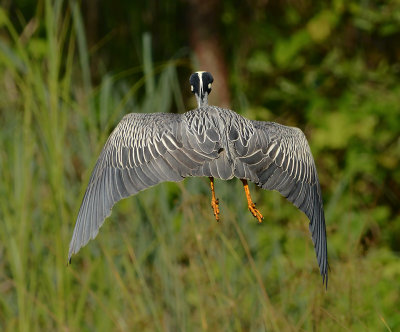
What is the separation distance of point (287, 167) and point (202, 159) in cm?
56

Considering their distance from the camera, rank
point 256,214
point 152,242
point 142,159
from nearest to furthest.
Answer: point 256,214 → point 142,159 → point 152,242

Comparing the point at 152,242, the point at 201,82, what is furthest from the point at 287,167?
the point at 152,242

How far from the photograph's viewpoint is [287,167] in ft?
8.72

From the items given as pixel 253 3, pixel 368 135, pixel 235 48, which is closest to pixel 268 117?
pixel 368 135

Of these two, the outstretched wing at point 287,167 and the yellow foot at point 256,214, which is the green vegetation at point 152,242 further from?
the yellow foot at point 256,214

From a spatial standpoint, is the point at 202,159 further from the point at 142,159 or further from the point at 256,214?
the point at 142,159

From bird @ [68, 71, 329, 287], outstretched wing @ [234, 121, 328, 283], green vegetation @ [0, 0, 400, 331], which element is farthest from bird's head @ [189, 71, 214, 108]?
green vegetation @ [0, 0, 400, 331]

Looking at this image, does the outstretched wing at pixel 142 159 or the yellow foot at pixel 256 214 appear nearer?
the yellow foot at pixel 256 214

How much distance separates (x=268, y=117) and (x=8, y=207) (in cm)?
397

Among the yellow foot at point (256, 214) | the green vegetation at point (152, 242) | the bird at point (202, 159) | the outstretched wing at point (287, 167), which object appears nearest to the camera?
the yellow foot at point (256, 214)

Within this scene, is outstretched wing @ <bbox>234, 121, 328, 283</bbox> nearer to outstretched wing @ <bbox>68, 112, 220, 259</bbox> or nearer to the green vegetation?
outstretched wing @ <bbox>68, 112, 220, 259</bbox>

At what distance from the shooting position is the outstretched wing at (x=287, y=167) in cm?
232

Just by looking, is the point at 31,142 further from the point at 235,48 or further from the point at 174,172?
the point at 235,48

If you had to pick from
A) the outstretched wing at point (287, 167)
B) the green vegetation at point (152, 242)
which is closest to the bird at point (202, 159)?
the outstretched wing at point (287, 167)
